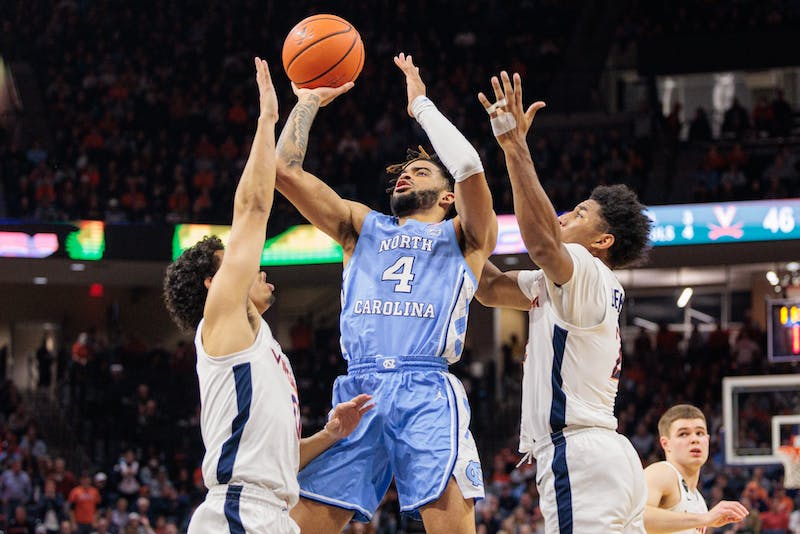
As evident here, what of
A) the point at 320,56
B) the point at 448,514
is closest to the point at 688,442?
the point at 448,514

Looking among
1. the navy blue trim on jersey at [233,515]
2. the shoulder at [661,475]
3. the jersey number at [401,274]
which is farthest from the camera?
the shoulder at [661,475]

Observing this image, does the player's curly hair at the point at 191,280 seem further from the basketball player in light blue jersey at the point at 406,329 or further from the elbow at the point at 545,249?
the elbow at the point at 545,249

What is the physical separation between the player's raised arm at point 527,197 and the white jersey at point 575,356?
0.38ft

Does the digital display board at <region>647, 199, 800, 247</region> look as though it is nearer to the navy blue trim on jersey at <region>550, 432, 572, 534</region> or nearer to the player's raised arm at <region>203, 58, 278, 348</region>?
the navy blue trim on jersey at <region>550, 432, 572, 534</region>

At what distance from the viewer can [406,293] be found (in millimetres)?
4914

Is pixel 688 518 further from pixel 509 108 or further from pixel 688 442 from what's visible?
pixel 509 108

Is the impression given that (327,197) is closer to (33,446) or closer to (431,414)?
(431,414)

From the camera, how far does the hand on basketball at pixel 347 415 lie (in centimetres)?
463

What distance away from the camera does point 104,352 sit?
65.0 feet

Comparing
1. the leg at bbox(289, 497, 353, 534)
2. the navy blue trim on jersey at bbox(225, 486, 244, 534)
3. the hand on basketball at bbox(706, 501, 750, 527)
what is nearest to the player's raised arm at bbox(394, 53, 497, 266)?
the leg at bbox(289, 497, 353, 534)

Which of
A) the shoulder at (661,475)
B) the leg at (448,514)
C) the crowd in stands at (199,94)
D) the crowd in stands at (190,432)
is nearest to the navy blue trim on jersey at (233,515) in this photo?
the leg at (448,514)

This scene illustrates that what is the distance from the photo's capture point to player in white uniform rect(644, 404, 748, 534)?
5.11 meters

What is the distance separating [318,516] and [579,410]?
114cm

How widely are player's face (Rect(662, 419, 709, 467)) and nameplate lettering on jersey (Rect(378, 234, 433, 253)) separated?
1822 mm
